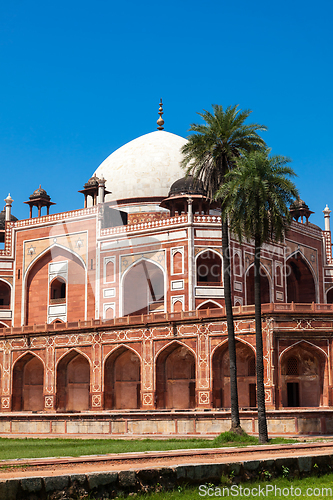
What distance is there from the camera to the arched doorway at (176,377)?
114ft

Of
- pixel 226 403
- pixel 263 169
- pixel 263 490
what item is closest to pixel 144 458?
pixel 263 490

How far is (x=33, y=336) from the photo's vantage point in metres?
39.3

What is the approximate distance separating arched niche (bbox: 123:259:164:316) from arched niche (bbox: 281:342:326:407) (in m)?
10.3

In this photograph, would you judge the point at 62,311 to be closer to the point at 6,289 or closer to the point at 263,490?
the point at 6,289

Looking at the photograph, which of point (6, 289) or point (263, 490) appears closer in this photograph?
point (263, 490)

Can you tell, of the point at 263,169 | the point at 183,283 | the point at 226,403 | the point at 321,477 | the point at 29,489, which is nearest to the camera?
the point at 29,489

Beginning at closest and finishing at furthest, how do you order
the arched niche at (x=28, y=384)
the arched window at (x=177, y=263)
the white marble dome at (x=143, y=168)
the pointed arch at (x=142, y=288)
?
1. the arched window at (x=177, y=263)
2. the arched niche at (x=28, y=384)
3. the pointed arch at (x=142, y=288)
4. the white marble dome at (x=143, y=168)

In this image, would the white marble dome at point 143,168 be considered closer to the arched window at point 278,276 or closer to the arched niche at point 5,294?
the arched niche at point 5,294

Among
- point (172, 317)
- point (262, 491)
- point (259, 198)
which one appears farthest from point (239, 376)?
point (262, 491)

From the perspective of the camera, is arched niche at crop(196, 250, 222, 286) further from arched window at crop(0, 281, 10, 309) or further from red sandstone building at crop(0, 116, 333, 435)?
arched window at crop(0, 281, 10, 309)

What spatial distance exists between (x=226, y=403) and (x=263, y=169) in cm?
1395

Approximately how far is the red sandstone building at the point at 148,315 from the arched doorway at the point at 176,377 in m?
0.06

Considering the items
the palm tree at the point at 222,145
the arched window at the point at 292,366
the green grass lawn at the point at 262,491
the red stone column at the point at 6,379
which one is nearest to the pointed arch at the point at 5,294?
the red stone column at the point at 6,379

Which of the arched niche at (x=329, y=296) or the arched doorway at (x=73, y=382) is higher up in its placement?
the arched niche at (x=329, y=296)
